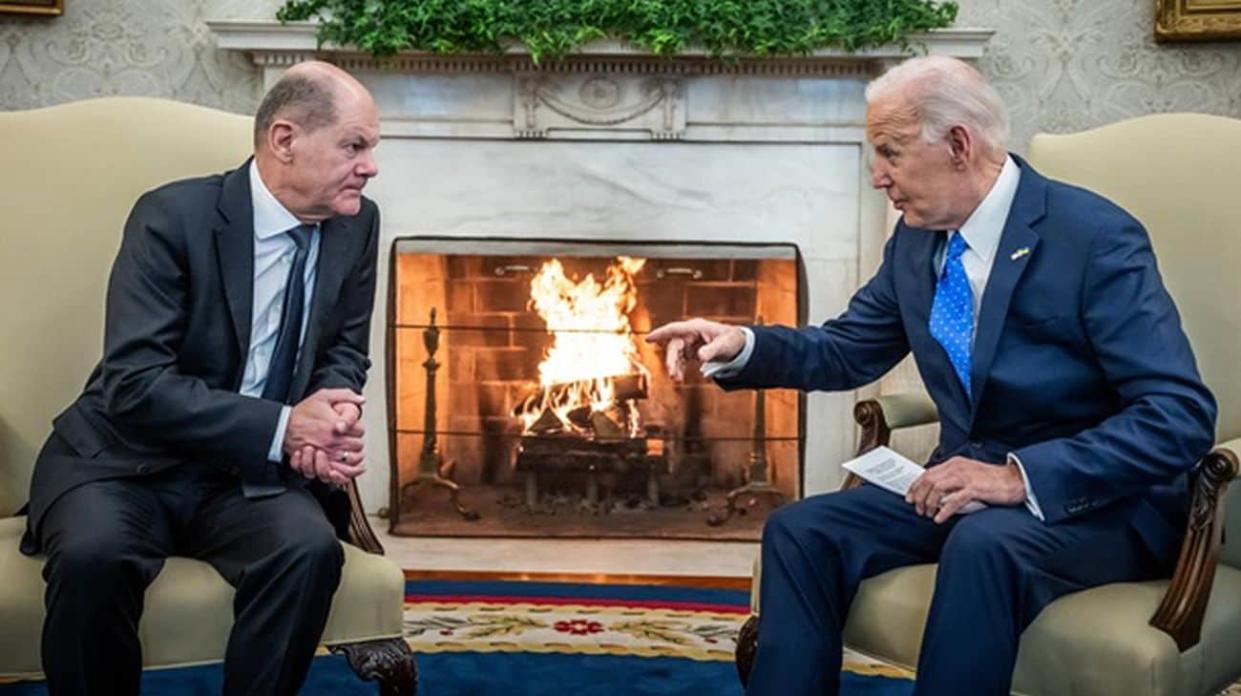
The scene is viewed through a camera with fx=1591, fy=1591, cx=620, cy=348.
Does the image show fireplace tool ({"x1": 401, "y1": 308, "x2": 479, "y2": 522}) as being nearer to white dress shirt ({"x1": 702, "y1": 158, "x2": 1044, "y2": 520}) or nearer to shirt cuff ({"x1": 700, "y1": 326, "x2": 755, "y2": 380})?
shirt cuff ({"x1": 700, "y1": 326, "x2": 755, "y2": 380})

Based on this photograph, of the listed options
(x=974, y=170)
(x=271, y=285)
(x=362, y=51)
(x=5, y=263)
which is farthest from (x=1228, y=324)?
(x=362, y=51)

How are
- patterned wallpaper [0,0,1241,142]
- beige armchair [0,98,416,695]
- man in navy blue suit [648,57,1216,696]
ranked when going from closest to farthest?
man in navy blue suit [648,57,1216,696] → beige armchair [0,98,416,695] → patterned wallpaper [0,0,1241,142]

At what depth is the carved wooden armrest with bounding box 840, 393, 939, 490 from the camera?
111 inches

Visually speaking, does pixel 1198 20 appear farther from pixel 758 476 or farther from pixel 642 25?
pixel 758 476

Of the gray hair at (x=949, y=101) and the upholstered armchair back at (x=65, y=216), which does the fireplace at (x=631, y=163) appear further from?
the gray hair at (x=949, y=101)

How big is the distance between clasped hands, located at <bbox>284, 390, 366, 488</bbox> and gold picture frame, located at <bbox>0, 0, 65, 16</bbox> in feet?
8.30

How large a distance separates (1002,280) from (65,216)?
1.65m

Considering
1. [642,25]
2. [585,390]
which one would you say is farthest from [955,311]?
[585,390]

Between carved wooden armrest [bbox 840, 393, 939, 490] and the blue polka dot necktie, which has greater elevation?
the blue polka dot necktie

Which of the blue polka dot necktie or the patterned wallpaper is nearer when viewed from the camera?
the blue polka dot necktie

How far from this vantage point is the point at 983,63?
4.53 meters

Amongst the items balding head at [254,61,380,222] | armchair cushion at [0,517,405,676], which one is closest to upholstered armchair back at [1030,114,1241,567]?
balding head at [254,61,380,222]

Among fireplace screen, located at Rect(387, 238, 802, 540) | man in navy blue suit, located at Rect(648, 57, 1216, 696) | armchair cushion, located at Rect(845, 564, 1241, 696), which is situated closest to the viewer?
armchair cushion, located at Rect(845, 564, 1241, 696)

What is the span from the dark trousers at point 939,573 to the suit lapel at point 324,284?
791 millimetres
